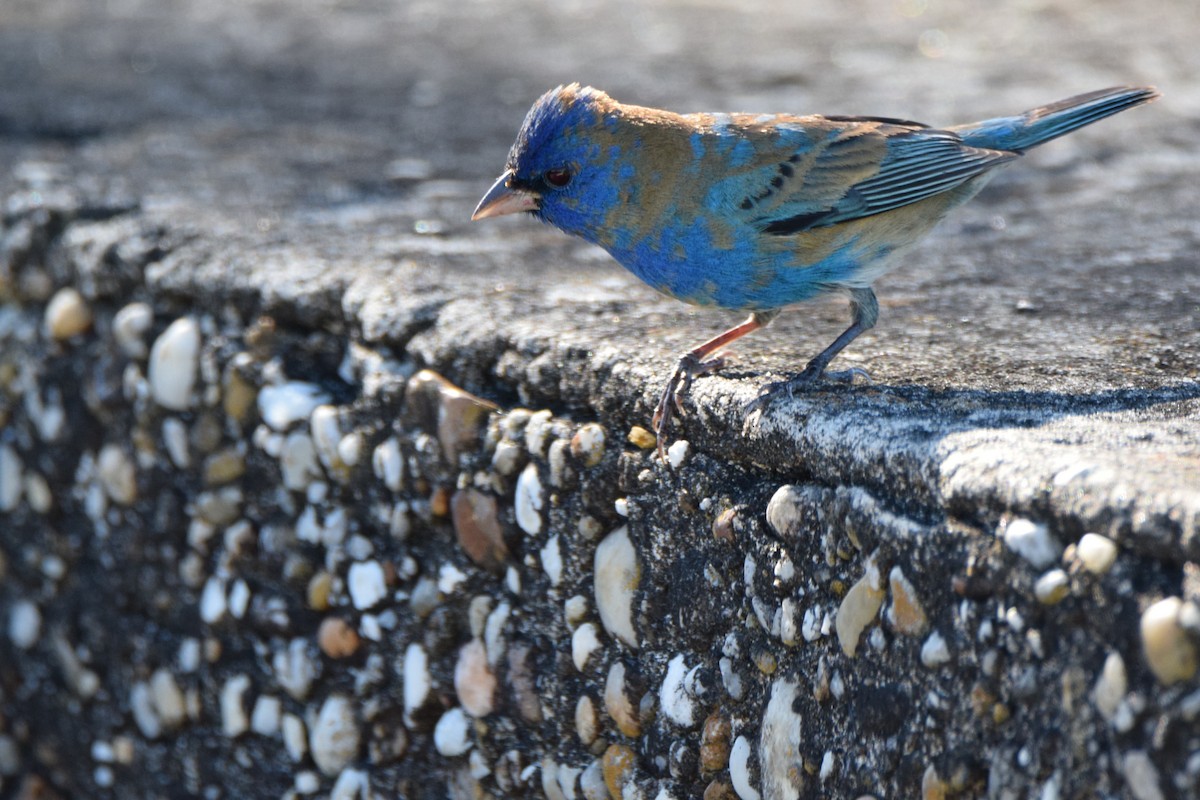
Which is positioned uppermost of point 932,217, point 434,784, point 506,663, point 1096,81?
point 1096,81

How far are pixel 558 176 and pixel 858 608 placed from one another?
1.25 meters

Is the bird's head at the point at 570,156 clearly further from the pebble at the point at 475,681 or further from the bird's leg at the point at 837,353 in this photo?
the pebble at the point at 475,681

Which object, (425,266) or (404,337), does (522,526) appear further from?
(425,266)

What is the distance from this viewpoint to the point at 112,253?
3.18 meters

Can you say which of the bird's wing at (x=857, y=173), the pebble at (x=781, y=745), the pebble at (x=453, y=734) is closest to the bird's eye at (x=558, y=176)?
the bird's wing at (x=857, y=173)

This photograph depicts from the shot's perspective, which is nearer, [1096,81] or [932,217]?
[932,217]

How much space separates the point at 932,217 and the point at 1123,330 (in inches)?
19.9

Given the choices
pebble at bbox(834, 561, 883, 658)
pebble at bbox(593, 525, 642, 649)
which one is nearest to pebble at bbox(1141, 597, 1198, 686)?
pebble at bbox(834, 561, 883, 658)

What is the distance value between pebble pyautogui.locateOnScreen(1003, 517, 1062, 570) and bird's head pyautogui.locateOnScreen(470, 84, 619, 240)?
1.29m

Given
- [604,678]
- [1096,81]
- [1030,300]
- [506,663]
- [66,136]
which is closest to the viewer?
[604,678]

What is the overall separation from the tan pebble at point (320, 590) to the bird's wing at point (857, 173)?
3.72 feet

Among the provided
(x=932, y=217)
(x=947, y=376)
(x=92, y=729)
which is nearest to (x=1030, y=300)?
(x=932, y=217)

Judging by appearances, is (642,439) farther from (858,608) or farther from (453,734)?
(453,734)

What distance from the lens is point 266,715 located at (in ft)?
9.00
